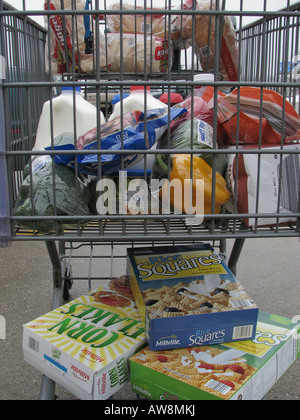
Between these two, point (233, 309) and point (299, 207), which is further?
point (233, 309)

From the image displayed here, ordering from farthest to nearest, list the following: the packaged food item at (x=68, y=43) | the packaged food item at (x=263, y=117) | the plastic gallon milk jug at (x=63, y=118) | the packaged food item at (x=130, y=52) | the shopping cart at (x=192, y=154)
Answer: the packaged food item at (x=130, y=52) → the packaged food item at (x=68, y=43) → the plastic gallon milk jug at (x=63, y=118) → the packaged food item at (x=263, y=117) → the shopping cart at (x=192, y=154)

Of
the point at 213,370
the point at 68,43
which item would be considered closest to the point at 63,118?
the point at 68,43

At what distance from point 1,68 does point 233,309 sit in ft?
2.44

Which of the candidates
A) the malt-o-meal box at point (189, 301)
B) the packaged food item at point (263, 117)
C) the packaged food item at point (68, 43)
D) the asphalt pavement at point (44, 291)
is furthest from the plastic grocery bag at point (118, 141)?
the asphalt pavement at point (44, 291)

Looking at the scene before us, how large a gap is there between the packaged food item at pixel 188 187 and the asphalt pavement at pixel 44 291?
2.75 ft

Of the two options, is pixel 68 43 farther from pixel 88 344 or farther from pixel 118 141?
pixel 88 344

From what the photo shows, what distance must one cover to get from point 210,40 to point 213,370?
1.00 m

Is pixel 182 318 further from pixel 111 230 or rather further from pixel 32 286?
pixel 32 286

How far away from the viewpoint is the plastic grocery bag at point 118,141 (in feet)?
2.50

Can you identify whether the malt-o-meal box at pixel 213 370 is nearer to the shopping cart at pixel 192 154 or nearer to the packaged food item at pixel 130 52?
the shopping cart at pixel 192 154

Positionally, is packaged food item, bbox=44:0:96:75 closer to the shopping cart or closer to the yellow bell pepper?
the shopping cart

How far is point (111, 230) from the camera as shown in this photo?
2.87 ft

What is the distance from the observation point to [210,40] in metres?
1.27
